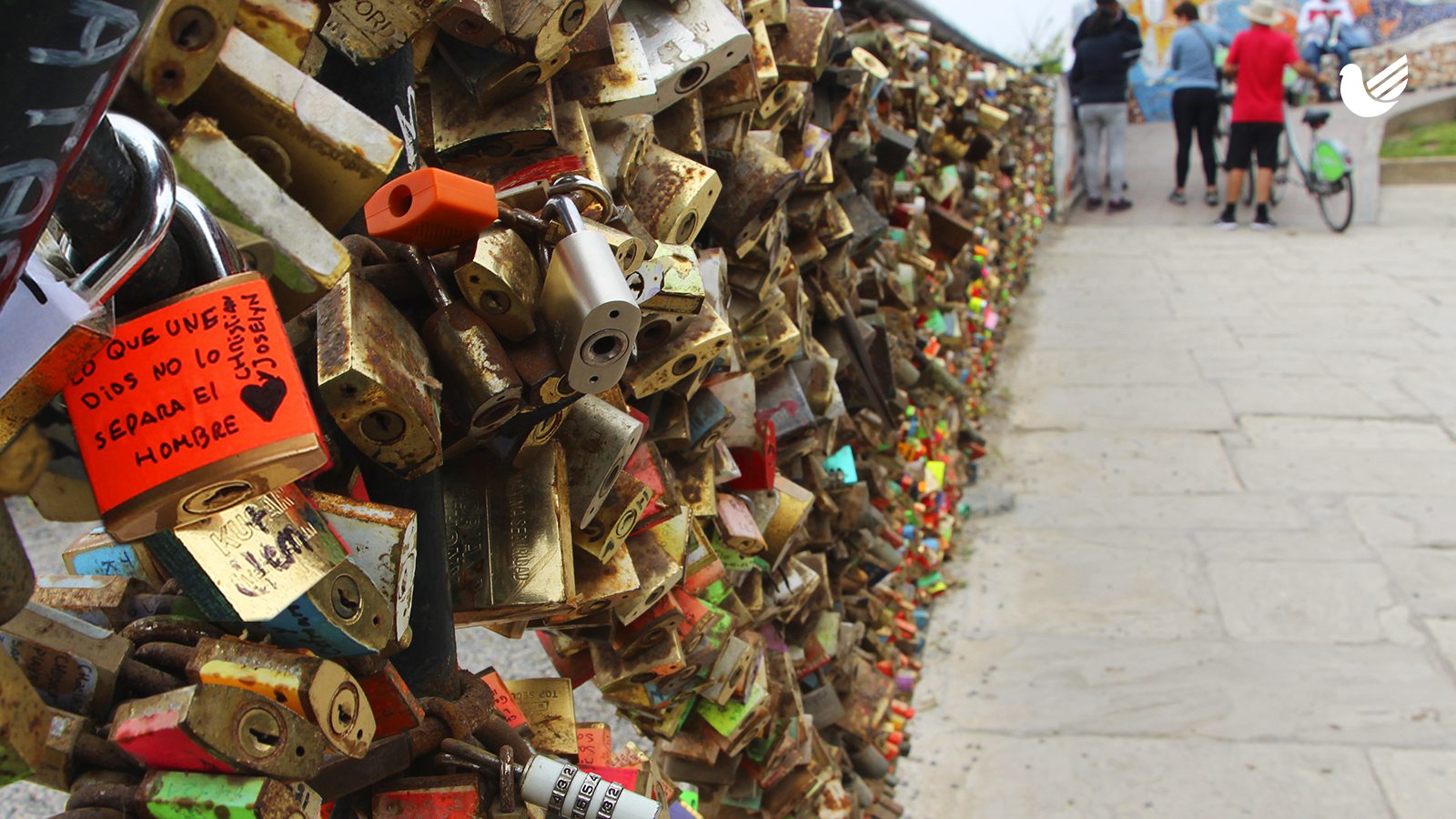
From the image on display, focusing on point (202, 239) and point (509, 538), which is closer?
point (202, 239)

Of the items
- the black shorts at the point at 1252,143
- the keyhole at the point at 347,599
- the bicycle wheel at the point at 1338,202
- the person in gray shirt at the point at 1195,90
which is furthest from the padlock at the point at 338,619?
the person in gray shirt at the point at 1195,90

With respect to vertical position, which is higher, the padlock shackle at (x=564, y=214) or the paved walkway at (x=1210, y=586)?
the padlock shackle at (x=564, y=214)

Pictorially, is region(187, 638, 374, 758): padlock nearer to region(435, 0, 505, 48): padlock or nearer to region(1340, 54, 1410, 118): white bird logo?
region(435, 0, 505, 48): padlock

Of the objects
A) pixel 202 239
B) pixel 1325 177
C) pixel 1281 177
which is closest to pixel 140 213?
pixel 202 239

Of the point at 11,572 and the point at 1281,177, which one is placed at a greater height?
the point at 11,572

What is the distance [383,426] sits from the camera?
33.9 inches

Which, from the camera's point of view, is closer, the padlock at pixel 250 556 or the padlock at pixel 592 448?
the padlock at pixel 250 556

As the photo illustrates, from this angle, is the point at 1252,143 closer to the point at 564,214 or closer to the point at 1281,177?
the point at 1281,177

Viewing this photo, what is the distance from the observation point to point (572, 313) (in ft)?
3.01

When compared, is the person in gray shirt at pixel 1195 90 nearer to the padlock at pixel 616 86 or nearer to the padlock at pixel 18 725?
the padlock at pixel 616 86

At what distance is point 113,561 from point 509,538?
0.33 meters

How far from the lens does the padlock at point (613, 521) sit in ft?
4.26

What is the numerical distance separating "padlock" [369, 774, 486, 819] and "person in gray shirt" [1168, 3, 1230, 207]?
11.8 metres

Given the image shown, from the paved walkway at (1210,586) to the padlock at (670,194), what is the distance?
157 cm
